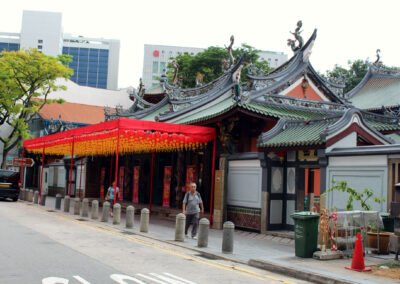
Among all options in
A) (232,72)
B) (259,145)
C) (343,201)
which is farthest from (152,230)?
(232,72)

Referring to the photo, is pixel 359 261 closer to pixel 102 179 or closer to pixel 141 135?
pixel 141 135

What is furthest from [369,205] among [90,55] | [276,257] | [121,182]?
[90,55]

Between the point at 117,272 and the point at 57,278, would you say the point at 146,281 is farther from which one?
the point at 57,278

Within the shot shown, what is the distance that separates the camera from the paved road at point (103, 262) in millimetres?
8219

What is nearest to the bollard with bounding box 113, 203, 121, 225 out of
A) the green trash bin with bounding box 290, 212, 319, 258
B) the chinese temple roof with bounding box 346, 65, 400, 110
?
the green trash bin with bounding box 290, 212, 319, 258

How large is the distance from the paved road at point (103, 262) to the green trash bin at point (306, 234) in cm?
166

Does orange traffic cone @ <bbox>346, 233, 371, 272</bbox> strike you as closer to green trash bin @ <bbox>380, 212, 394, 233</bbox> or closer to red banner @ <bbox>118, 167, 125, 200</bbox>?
green trash bin @ <bbox>380, 212, 394, 233</bbox>

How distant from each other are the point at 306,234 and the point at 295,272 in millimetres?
1745

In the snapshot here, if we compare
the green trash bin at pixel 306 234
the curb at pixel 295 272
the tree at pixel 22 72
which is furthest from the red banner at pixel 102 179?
the curb at pixel 295 272

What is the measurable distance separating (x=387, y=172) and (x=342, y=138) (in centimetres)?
240

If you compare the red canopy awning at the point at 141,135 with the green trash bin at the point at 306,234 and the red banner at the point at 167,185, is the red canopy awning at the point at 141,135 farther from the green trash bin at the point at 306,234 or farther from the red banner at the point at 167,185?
the green trash bin at the point at 306,234

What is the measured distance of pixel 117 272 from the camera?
865 centimetres

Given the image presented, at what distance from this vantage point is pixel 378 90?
3112cm

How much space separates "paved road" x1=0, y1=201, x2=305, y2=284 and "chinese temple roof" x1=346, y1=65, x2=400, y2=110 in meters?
20.7
